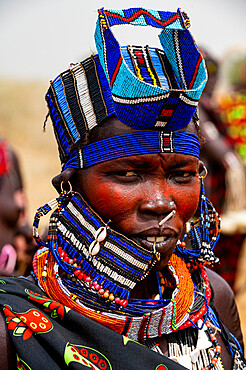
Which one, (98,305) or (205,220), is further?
(205,220)

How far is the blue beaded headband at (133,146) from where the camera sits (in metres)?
1.72

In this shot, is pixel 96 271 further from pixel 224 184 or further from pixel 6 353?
pixel 224 184

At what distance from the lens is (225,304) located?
2299 mm

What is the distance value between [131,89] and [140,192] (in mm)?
354

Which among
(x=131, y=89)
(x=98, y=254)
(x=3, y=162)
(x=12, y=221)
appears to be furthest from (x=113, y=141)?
(x=3, y=162)

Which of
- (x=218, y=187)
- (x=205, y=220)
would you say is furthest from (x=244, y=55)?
(x=205, y=220)

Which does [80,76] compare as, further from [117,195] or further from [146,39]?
[117,195]

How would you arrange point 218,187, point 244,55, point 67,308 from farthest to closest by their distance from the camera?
point 244,55, point 218,187, point 67,308

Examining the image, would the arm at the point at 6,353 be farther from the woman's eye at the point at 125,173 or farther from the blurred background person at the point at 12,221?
the blurred background person at the point at 12,221

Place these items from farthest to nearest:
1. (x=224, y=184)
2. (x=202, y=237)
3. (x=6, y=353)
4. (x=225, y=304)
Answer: (x=224, y=184) < (x=225, y=304) < (x=202, y=237) < (x=6, y=353)

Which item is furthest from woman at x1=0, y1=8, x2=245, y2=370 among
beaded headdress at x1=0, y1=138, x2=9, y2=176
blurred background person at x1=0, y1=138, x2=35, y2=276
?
beaded headdress at x1=0, y1=138, x2=9, y2=176

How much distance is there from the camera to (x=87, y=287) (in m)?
1.79

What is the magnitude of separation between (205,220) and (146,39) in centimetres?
79

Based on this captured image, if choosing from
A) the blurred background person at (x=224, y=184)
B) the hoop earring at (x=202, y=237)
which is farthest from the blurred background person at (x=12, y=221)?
the hoop earring at (x=202, y=237)
